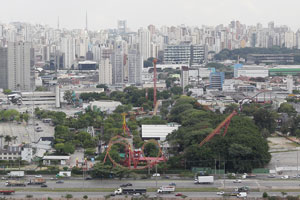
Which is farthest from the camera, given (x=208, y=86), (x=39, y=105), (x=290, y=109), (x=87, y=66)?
(x=87, y=66)

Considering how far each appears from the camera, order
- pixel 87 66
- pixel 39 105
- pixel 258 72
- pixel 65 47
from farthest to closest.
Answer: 1. pixel 65 47
2. pixel 87 66
3. pixel 258 72
4. pixel 39 105

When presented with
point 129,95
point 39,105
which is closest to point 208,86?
point 129,95

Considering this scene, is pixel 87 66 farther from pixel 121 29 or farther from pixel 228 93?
pixel 121 29

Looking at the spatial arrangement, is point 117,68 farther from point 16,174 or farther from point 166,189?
point 166,189

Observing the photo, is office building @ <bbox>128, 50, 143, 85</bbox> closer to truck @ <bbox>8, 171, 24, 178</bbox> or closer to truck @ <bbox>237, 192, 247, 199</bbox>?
truck @ <bbox>8, 171, 24, 178</bbox>

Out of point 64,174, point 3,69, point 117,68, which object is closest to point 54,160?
point 64,174

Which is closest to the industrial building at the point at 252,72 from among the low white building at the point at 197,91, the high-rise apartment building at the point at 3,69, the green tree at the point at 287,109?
the low white building at the point at 197,91
